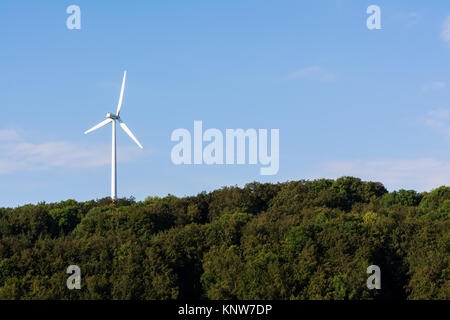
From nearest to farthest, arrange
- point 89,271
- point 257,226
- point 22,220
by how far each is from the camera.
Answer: point 89,271 → point 257,226 → point 22,220

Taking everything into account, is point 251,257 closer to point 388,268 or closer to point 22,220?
point 388,268

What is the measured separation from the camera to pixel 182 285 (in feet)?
278

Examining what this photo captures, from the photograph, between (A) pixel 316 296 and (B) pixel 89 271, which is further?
(B) pixel 89 271

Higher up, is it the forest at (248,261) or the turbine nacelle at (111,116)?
the turbine nacelle at (111,116)

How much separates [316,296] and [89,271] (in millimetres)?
25791

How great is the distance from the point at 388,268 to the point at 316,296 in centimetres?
1566

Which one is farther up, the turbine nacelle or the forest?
the turbine nacelle

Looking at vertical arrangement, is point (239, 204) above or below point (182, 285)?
above

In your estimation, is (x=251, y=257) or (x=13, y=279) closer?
(x=13, y=279)

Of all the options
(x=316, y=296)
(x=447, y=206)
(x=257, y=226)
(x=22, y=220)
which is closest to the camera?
(x=316, y=296)

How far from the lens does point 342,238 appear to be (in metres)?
86.1
